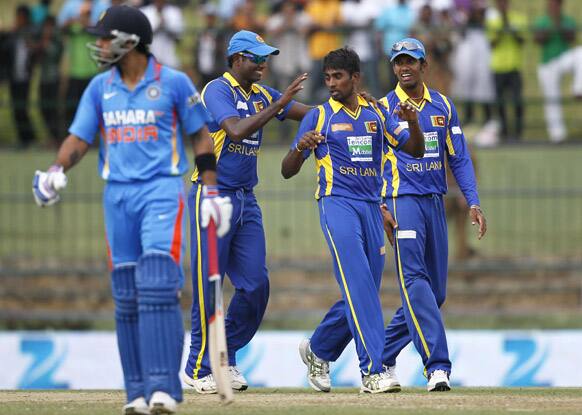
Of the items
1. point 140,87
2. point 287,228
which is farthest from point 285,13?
point 140,87

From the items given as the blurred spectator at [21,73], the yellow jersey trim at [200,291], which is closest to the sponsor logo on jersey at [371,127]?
the yellow jersey trim at [200,291]

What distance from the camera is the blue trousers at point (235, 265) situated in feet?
32.8

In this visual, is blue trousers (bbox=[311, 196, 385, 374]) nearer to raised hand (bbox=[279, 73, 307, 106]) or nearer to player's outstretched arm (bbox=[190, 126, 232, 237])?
raised hand (bbox=[279, 73, 307, 106])

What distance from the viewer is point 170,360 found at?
7.85m

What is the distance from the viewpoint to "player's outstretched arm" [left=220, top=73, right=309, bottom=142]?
9453 mm

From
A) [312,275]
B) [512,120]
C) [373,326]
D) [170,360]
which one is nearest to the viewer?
[170,360]

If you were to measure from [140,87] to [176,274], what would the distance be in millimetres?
1172

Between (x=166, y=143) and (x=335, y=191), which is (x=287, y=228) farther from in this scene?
(x=166, y=143)

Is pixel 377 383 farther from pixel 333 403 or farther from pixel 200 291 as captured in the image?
pixel 200 291

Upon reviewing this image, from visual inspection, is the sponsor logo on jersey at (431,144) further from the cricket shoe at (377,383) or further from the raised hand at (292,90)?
the cricket shoe at (377,383)

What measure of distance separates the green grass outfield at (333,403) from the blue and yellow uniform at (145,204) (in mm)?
661

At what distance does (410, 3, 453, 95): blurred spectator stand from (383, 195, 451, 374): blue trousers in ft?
27.5

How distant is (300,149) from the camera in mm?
9781

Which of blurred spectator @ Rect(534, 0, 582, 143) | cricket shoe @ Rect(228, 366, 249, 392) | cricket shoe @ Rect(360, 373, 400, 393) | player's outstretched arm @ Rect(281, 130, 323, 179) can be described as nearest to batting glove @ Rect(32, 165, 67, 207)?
player's outstretched arm @ Rect(281, 130, 323, 179)
